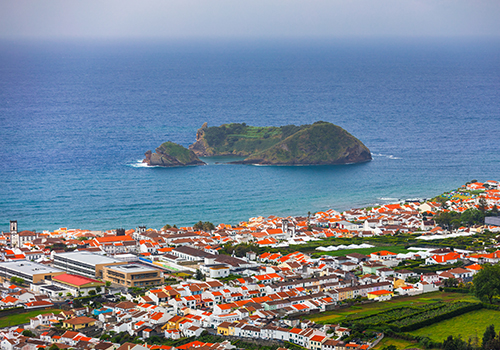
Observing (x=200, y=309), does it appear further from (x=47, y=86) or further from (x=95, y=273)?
(x=47, y=86)

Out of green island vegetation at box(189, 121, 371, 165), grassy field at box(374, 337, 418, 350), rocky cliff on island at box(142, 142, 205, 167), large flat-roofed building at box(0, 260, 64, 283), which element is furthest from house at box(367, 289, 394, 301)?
green island vegetation at box(189, 121, 371, 165)

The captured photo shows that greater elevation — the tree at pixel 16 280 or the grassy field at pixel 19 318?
the tree at pixel 16 280

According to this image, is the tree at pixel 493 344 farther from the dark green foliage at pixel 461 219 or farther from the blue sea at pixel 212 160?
the blue sea at pixel 212 160

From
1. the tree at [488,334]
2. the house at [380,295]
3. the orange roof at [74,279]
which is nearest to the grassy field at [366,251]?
the house at [380,295]

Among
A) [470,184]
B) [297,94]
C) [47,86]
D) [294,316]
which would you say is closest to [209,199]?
[470,184]

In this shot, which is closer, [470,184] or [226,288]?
[226,288]

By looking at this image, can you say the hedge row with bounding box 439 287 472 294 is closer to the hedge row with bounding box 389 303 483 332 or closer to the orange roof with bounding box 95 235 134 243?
the hedge row with bounding box 389 303 483 332
